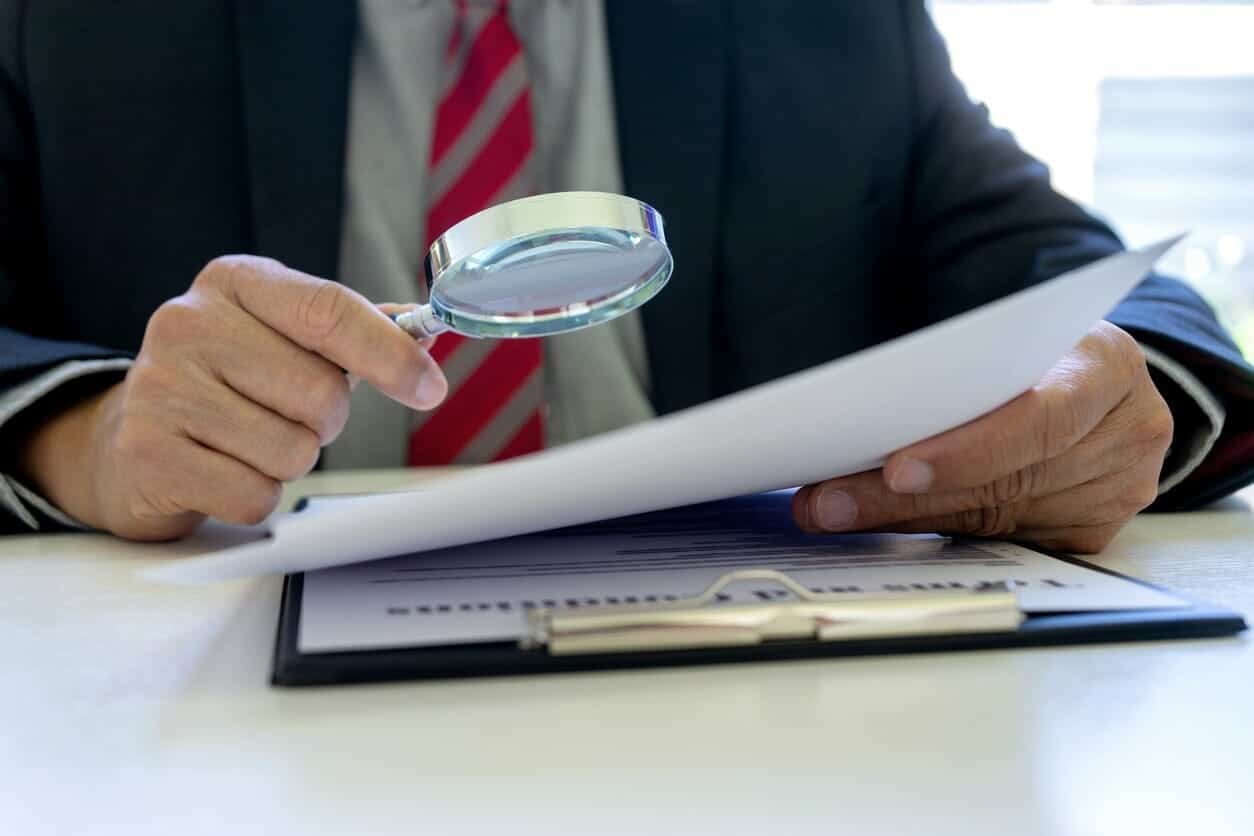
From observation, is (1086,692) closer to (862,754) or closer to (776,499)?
(862,754)

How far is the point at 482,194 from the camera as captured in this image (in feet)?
4.66

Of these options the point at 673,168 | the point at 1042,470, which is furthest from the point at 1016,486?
the point at 673,168

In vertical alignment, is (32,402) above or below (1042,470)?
Result: below

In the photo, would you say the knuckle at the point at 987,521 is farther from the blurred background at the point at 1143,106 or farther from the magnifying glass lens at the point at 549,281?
the blurred background at the point at 1143,106

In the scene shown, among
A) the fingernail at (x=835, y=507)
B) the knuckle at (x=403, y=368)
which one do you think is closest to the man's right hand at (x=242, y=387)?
the knuckle at (x=403, y=368)

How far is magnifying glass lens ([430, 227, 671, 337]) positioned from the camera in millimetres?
645

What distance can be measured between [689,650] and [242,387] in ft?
1.33

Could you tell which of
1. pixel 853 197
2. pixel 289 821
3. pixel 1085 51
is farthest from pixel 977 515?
pixel 1085 51

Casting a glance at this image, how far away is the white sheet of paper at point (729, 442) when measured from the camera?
453mm

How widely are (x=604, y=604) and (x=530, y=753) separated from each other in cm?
12

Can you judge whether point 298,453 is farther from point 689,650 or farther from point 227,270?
Result: point 689,650

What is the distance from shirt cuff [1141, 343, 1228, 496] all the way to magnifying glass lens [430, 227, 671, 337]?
493mm

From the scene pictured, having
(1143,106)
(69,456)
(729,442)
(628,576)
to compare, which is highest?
(1143,106)

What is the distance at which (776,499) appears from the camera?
842mm
